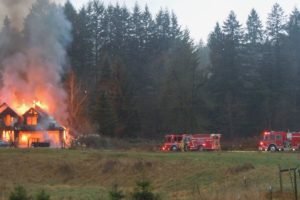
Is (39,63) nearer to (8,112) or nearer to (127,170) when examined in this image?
(8,112)

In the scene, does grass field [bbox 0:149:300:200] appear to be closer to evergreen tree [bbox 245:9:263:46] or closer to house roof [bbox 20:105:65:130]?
house roof [bbox 20:105:65:130]

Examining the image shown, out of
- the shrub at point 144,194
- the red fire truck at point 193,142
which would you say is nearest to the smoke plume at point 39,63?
the red fire truck at point 193,142

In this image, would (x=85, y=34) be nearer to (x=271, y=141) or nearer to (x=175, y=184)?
(x=271, y=141)

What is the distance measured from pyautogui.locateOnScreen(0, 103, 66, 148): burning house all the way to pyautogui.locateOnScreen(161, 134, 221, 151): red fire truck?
68.1ft

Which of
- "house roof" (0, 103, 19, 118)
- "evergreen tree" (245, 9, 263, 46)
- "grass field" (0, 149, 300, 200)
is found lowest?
"grass field" (0, 149, 300, 200)

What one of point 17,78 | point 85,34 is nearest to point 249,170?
point 17,78

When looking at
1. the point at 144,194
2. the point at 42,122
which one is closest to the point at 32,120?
the point at 42,122

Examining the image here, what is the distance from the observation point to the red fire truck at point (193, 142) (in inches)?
2434

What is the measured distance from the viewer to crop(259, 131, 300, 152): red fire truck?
59.8 metres

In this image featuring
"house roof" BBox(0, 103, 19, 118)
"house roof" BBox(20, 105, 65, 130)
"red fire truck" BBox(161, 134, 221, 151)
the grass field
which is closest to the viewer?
the grass field

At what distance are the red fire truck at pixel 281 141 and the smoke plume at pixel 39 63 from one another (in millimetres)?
39093

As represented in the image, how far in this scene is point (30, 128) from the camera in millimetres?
81938

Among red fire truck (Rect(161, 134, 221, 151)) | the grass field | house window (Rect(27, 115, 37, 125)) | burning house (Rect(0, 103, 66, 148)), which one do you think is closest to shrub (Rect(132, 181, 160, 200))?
the grass field

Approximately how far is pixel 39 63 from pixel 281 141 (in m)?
50.3
